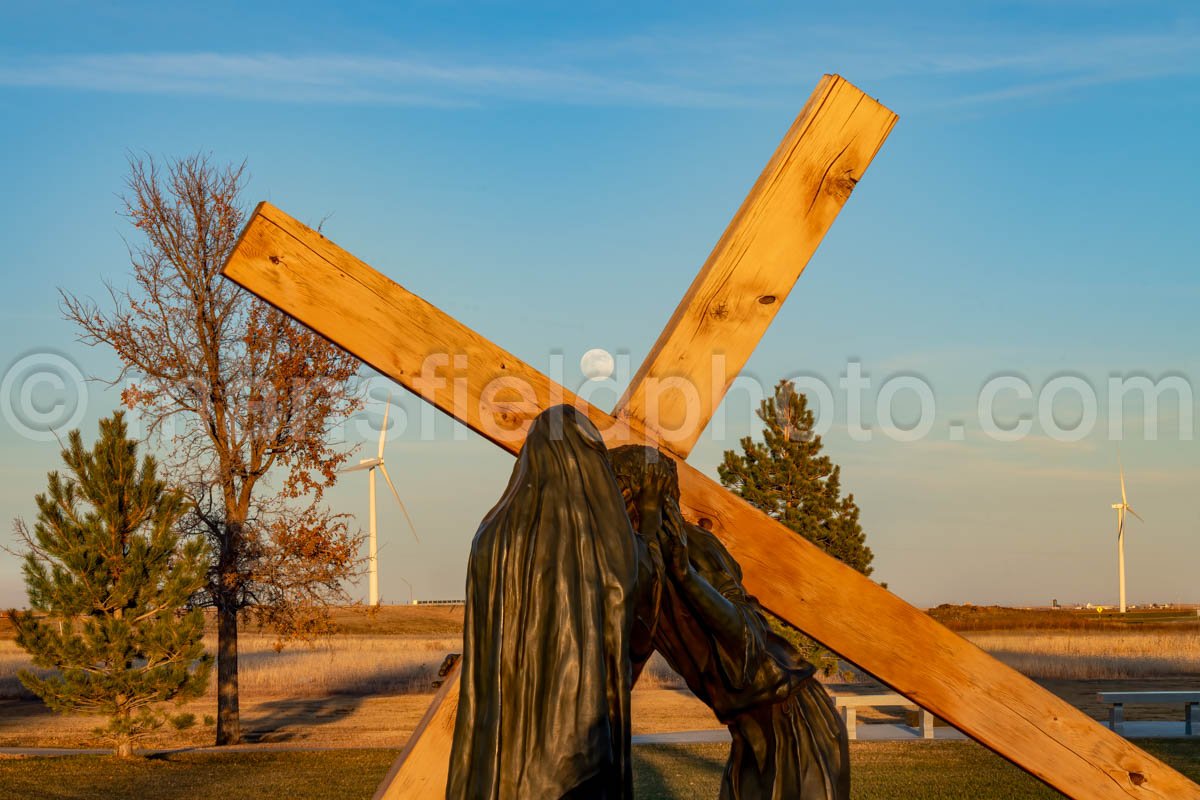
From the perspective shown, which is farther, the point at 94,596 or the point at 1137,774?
the point at 94,596

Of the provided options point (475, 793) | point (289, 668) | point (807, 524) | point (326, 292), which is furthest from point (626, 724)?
point (289, 668)

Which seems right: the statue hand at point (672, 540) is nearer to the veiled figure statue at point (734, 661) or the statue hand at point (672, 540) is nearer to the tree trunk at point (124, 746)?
the veiled figure statue at point (734, 661)

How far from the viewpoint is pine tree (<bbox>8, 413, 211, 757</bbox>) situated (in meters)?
14.8

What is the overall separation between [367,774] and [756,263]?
9654 millimetres

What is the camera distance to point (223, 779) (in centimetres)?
1292

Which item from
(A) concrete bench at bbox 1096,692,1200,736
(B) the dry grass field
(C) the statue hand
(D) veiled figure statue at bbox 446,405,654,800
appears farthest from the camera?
(B) the dry grass field

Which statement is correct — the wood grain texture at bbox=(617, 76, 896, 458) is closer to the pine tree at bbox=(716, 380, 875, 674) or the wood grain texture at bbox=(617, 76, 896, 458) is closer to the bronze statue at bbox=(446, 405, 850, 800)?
the bronze statue at bbox=(446, 405, 850, 800)

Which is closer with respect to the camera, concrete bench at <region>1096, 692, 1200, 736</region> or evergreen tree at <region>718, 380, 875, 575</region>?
concrete bench at <region>1096, 692, 1200, 736</region>

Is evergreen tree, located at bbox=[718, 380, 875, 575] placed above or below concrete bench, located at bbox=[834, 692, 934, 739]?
above

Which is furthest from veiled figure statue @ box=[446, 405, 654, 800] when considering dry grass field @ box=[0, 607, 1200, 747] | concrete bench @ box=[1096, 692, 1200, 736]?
concrete bench @ box=[1096, 692, 1200, 736]

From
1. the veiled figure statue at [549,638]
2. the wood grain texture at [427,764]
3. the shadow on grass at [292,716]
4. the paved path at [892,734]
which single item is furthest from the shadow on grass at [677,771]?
the veiled figure statue at [549,638]

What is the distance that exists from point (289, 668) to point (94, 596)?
12965 mm

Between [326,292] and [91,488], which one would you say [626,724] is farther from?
[91,488]

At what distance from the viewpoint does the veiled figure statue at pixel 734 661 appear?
10.6 ft
